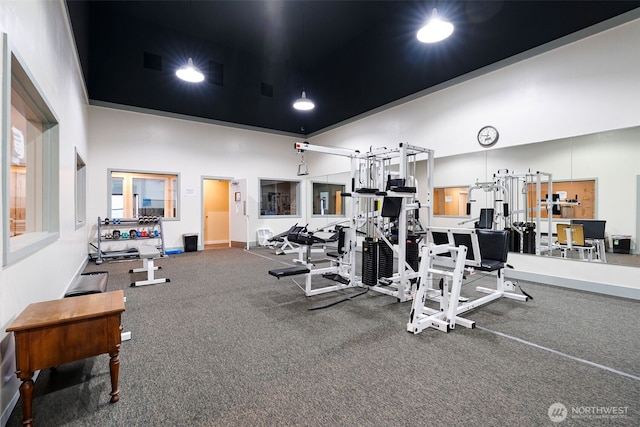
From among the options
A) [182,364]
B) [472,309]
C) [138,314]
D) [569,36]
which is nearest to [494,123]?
[569,36]

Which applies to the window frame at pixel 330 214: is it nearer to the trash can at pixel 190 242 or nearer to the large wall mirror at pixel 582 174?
the large wall mirror at pixel 582 174

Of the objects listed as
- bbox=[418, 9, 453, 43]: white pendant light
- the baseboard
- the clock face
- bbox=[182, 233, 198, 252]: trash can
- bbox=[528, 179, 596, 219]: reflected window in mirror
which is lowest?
the baseboard

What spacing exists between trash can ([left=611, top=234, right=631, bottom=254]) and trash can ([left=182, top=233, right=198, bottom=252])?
8.28m

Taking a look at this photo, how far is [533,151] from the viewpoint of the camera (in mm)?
4770

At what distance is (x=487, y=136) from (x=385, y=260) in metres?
3.27

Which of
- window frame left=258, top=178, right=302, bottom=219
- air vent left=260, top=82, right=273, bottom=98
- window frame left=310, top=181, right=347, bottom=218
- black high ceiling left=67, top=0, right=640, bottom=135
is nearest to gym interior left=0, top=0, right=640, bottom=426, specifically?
black high ceiling left=67, top=0, right=640, bottom=135

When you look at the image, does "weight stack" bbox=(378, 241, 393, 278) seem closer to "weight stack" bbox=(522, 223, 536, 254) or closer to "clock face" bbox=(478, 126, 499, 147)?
"weight stack" bbox=(522, 223, 536, 254)

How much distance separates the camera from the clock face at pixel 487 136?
5164mm

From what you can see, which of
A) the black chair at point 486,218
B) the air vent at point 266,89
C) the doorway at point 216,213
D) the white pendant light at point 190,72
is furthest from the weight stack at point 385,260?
the doorway at point 216,213

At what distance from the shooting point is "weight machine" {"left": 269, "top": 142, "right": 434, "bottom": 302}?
3701 mm

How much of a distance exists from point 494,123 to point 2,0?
603cm

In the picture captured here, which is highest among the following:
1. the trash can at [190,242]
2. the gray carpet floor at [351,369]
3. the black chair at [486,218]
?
the black chair at [486,218]

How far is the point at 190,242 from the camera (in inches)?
305

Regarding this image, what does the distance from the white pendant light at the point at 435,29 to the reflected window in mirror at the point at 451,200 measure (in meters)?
2.93
